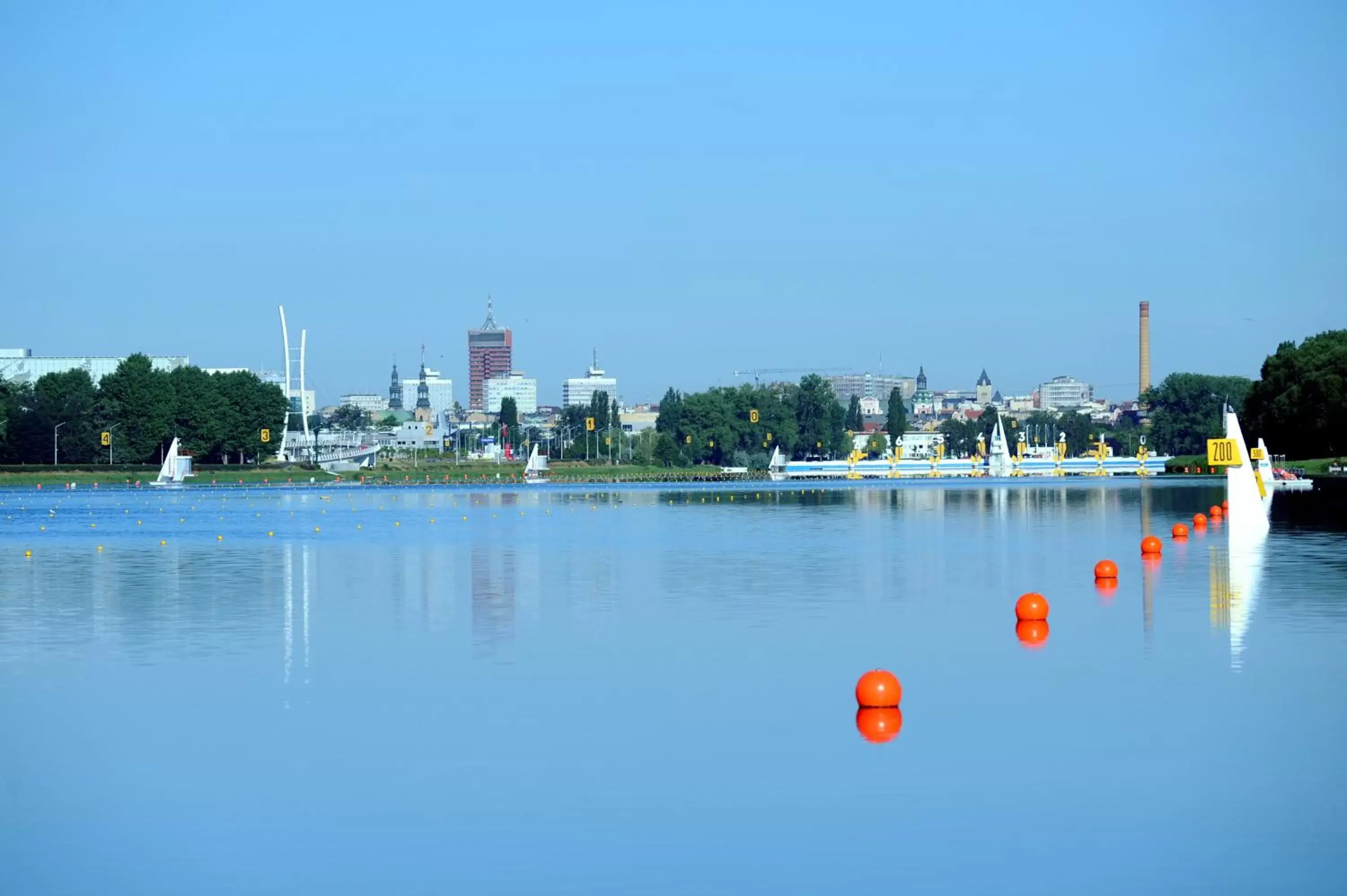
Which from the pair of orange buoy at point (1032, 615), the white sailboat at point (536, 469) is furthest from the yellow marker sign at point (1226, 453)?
the white sailboat at point (536, 469)

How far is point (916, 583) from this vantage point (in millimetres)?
38250

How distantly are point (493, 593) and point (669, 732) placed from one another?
17837mm

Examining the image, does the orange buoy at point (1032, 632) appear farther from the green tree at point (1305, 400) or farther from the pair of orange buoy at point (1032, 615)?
the green tree at point (1305, 400)

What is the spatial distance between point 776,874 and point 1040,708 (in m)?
8.39

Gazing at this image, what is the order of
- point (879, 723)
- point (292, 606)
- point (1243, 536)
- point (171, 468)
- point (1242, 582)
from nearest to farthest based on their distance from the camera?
point (879, 723)
point (292, 606)
point (1242, 582)
point (1243, 536)
point (171, 468)

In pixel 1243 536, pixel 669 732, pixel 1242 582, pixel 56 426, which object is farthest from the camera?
pixel 56 426

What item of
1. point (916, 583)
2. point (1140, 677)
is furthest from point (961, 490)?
point (1140, 677)

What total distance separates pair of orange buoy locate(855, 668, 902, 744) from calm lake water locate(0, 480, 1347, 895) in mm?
303

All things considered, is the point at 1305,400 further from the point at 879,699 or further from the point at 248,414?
the point at 879,699

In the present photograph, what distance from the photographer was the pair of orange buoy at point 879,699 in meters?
19.9

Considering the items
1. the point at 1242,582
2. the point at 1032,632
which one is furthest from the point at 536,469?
the point at 1032,632

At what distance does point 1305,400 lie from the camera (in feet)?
395

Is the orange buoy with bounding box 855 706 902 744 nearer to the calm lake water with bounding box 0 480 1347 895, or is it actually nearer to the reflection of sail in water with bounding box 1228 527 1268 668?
the calm lake water with bounding box 0 480 1347 895

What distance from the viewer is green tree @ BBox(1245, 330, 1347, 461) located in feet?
377
